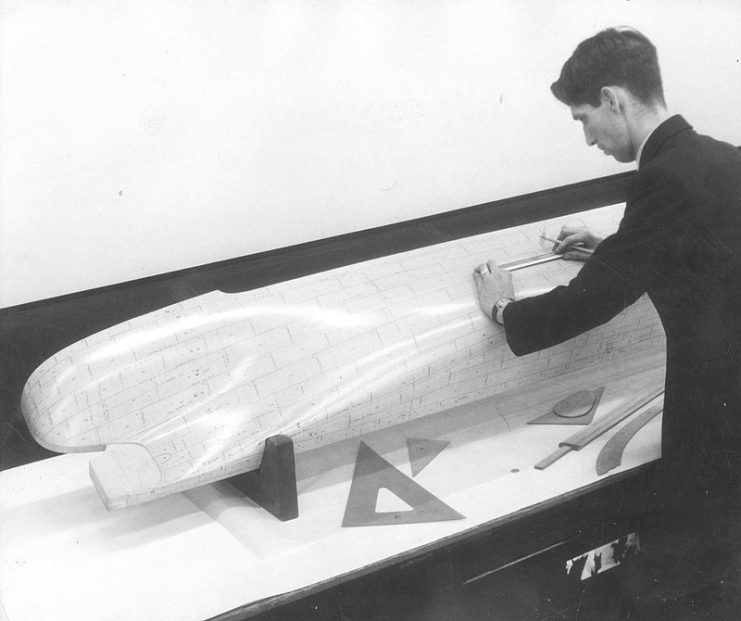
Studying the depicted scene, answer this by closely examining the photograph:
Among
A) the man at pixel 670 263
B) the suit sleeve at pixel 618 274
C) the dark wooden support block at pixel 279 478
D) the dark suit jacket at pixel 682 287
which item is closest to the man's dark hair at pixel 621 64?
the man at pixel 670 263

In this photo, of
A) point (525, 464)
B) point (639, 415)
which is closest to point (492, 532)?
point (525, 464)

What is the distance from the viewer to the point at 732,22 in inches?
122

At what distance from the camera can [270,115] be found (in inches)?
97.8

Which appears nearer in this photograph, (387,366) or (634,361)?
(387,366)

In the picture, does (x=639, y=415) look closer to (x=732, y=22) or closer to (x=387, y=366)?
(x=387, y=366)

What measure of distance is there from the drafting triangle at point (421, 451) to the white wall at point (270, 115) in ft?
2.54

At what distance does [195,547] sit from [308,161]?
1.22 m

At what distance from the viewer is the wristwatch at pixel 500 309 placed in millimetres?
2152

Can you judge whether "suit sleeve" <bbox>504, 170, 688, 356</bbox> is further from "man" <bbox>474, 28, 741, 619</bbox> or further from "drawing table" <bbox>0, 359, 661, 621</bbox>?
"drawing table" <bbox>0, 359, 661, 621</bbox>

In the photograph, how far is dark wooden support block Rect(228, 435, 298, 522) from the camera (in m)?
1.87

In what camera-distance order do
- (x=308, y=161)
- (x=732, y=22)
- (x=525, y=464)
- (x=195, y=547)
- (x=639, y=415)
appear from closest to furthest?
(x=195, y=547), (x=525, y=464), (x=639, y=415), (x=308, y=161), (x=732, y=22)

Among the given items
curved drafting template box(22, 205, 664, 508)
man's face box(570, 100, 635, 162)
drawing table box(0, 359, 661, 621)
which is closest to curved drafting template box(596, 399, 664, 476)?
drawing table box(0, 359, 661, 621)

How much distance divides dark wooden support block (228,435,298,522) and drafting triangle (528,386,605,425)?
717 mm

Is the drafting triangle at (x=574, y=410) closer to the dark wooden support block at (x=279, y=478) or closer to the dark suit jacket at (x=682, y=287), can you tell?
the dark suit jacket at (x=682, y=287)
